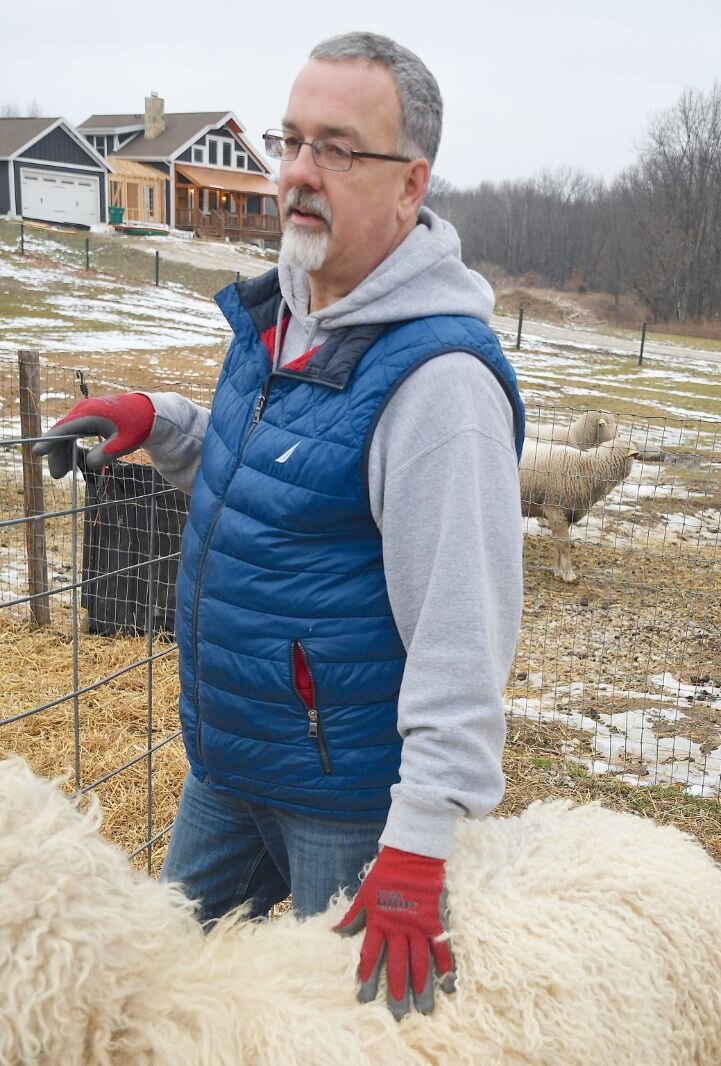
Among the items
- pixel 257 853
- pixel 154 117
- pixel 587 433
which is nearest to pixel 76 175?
pixel 154 117

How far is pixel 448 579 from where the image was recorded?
5.16 feet

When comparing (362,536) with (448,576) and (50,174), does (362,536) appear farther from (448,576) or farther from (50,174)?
(50,174)

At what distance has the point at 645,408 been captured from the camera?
1670 cm

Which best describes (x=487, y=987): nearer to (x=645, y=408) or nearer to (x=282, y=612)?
(x=282, y=612)

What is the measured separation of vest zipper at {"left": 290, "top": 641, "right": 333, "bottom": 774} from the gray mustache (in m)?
0.82

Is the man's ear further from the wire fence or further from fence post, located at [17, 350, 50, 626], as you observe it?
fence post, located at [17, 350, 50, 626]

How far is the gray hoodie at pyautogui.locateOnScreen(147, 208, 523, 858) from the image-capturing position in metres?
1.57

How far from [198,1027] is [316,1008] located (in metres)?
0.21

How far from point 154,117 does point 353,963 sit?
56.0m

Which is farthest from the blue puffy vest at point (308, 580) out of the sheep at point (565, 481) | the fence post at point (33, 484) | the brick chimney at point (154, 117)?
the brick chimney at point (154, 117)

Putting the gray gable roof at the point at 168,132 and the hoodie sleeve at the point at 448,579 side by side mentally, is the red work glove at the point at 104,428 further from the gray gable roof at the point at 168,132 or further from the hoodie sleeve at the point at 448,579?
the gray gable roof at the point at 168,132

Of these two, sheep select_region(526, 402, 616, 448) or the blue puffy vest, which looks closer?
the blue puffy vest

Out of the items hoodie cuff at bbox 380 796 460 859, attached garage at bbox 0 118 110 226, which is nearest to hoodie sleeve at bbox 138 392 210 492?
hoodie cuff at bbox 380 796 460 859

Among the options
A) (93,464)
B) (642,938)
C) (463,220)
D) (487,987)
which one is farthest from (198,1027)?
(463,220)
